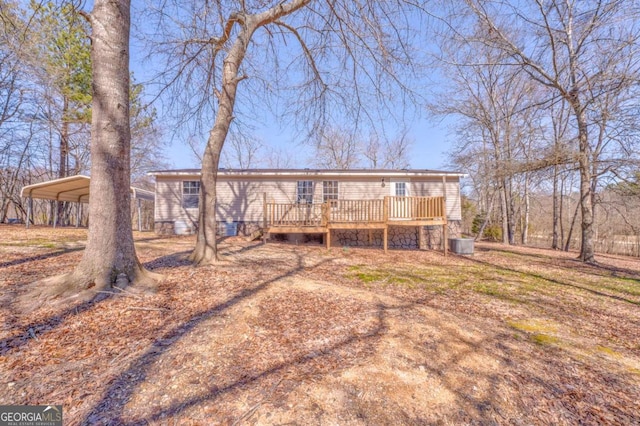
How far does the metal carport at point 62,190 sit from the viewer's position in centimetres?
948

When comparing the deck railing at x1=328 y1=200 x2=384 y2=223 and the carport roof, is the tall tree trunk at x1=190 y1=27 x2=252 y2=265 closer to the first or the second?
the deck railing at x1=328 y1=200 x2=384 y2=223

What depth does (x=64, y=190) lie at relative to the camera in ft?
36.1

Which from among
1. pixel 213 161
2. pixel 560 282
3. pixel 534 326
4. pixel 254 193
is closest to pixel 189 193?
pixel 254 193

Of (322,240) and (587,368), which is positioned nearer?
(587,368)

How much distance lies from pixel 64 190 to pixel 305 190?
10.5m

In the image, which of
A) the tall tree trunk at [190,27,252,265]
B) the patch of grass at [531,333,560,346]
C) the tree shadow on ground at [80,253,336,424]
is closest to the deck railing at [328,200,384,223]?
the tall tree trunk at [190,27,252,265]

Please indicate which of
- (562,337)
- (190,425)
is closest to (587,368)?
(562,337)

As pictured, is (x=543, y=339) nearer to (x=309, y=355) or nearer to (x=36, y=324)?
(x=309, y=355)

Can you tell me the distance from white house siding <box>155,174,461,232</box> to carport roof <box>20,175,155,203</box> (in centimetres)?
145

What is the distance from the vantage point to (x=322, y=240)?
11.1 m

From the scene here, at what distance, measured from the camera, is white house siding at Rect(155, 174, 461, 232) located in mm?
10852

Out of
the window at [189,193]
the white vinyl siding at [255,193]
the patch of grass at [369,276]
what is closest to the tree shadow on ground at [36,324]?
the patch of grass at [369,276]

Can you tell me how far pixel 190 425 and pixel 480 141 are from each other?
58.9ft

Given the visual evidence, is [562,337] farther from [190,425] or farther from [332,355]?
[190,425]
